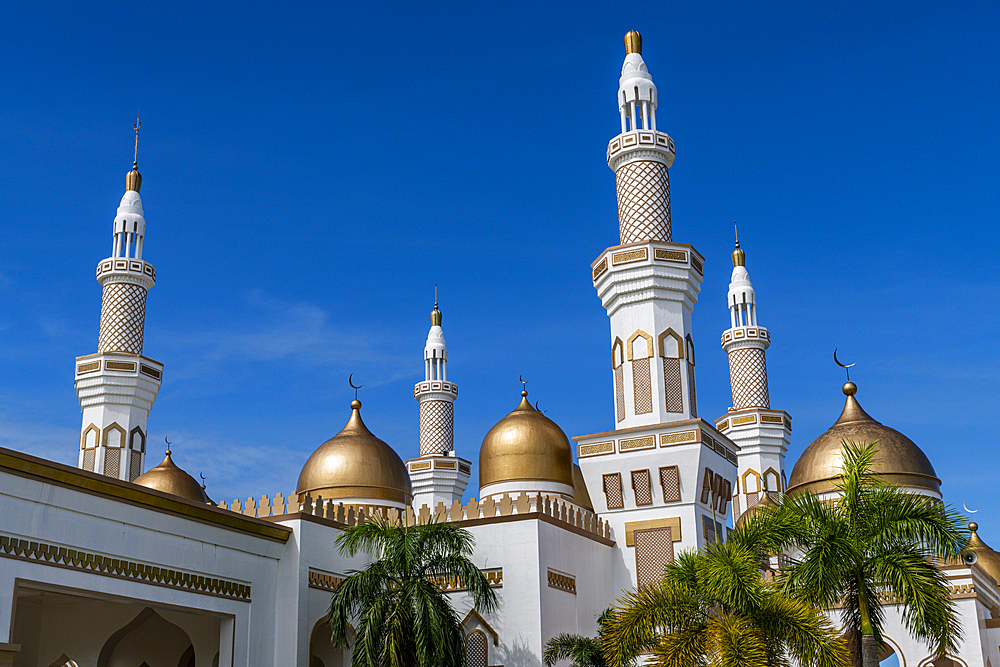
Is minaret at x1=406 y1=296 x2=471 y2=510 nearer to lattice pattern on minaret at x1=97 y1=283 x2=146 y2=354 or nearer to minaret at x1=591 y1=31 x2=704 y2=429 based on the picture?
lattice pattern on minaret at x1=97 y1=283 x2=146 y2=354

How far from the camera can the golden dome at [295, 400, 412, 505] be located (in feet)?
75.2

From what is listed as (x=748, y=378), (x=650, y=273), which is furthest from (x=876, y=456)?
(x=748, y=378)

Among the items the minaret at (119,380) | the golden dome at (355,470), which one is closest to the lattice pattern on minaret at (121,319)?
the minaret at (119,380)

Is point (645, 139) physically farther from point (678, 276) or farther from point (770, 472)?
point (770, 472)

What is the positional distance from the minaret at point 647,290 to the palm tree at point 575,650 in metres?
4.67

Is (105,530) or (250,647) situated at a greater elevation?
(105,530)

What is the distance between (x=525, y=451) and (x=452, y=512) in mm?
3880

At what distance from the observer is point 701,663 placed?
12.4 m

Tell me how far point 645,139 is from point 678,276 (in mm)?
3073

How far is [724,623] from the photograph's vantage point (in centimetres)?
1209

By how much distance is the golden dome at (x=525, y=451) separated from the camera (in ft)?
72.9

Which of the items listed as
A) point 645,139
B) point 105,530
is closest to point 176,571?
point 105,530

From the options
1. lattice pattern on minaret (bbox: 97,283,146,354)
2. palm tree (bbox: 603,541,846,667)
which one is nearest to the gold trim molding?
palm tree (bbox: 603,541,846,667)

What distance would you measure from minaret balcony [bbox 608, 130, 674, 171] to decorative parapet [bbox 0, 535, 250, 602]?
11.5 metres
